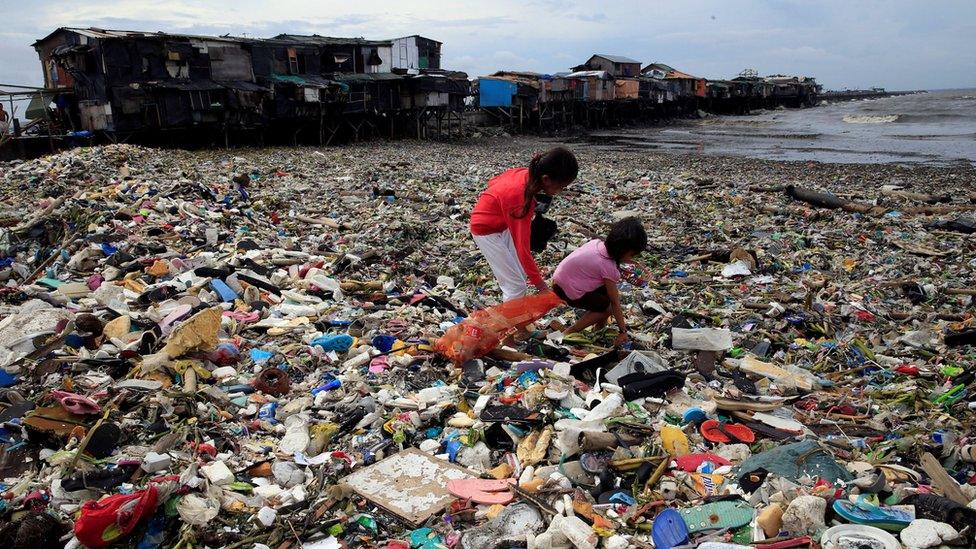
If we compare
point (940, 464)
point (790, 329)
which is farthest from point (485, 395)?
point (790, 329)

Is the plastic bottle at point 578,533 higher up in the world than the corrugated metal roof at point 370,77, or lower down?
lower down

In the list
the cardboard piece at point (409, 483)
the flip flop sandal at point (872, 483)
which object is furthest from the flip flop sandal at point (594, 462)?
the flip flop sandal at point (872, 483)

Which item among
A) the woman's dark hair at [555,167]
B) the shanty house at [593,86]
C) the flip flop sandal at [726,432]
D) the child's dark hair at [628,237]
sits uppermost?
the shanty house at [593,86]

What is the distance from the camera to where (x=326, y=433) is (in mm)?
3686

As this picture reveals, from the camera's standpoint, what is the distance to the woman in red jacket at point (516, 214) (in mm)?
4250

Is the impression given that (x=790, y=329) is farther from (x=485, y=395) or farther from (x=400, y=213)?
(x=400, y=213)

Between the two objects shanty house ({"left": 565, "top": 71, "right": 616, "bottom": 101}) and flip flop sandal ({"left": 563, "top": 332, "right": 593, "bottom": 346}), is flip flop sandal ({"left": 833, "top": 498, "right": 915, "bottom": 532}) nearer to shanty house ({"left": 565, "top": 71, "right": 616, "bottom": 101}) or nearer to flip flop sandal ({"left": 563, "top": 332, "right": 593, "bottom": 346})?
flip flop sandal ({"left": 563, "top": 332, "right": 593, "bottom": 346})

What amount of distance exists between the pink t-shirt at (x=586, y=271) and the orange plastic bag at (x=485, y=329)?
0.76 ft

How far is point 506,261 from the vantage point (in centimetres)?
491

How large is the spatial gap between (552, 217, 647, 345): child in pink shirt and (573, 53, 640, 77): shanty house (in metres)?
51.4

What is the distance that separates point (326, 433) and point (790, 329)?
166 inches

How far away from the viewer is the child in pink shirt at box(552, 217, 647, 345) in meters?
4.64

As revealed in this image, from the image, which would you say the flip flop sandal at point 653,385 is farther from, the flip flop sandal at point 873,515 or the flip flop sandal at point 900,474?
the flip flop sandal at point 873,515

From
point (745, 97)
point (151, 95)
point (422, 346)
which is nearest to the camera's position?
point (422, 346)
